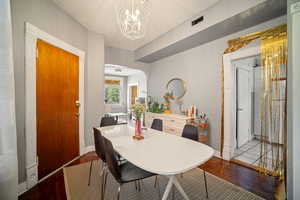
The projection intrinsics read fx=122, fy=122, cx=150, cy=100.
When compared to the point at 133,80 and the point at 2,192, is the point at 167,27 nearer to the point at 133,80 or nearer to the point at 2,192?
the point at 2,192

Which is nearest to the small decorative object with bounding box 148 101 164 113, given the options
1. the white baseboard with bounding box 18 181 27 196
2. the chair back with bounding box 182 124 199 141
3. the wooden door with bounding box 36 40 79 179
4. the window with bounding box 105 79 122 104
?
the chair back with bounding box 182 124 199 141

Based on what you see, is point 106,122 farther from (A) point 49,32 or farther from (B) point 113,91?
(B) point 113,91

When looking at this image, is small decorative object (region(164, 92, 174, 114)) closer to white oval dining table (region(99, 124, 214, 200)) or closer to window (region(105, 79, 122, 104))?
white oval dining table (region(99, 124, 214, 200))

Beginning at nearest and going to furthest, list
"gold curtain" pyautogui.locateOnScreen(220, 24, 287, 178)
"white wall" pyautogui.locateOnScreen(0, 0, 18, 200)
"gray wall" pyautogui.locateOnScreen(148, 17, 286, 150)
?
"white wall" pyautogui.locateOnScreen(0, 0, 18, 200)
"gold curtain" pyautogui.locateOnScreen(220, 24, 287, 178)
"gray wall" pyautogui.locateOnScreen(148, 17, 286, 150)

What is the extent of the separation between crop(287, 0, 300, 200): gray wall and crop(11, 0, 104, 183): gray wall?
2.94 m

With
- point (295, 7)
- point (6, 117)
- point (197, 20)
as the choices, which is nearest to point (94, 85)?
point (6, 117)

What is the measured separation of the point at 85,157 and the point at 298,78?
130 inches

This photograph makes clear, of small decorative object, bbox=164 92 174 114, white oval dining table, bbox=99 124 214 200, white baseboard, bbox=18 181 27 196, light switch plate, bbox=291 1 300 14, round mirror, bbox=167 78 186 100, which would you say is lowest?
white baseboard, bbox=18 181 27 196

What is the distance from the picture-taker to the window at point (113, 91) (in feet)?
23.3

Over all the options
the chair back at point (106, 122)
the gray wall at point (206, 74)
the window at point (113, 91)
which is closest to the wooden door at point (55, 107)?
the chair back at point (106, 122)

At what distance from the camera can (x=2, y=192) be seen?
105 cm

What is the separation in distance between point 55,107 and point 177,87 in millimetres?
2797

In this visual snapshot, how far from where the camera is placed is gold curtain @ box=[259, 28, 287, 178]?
5.80 feet

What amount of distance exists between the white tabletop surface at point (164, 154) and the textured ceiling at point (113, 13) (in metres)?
2.17
